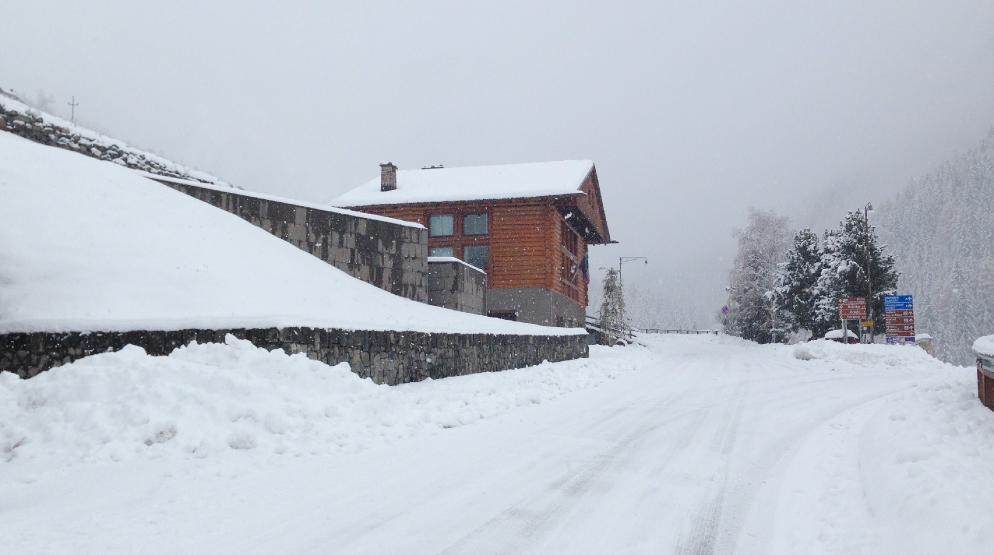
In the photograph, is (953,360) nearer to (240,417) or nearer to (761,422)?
(761,422)

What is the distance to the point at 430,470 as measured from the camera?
5.14 m

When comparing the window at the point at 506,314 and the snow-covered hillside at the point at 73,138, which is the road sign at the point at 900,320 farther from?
the snow-covered hillside at the point at 73,138

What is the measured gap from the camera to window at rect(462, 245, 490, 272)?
28.0 meters

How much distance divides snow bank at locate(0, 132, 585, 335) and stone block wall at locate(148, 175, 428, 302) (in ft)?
1.98

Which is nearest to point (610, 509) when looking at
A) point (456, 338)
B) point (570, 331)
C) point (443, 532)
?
point (443, 532)

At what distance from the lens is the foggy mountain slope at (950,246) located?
252 feet

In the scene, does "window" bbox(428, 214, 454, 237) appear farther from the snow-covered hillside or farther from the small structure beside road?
the small structure beside road

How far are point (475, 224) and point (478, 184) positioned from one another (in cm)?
220

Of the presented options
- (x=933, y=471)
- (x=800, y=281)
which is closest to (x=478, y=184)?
(x=933, y=471)

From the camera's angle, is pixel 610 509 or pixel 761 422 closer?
Result: pixel 610 509

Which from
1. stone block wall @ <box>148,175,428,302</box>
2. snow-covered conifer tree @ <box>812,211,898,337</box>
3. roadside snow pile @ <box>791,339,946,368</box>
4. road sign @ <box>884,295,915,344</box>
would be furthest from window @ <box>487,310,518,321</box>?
snow-covered conifer tree @ <box>812,211,898,337</box>

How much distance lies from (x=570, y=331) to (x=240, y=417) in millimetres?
16269

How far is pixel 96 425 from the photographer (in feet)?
17.2

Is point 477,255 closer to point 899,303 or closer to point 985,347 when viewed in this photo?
point 899,303
